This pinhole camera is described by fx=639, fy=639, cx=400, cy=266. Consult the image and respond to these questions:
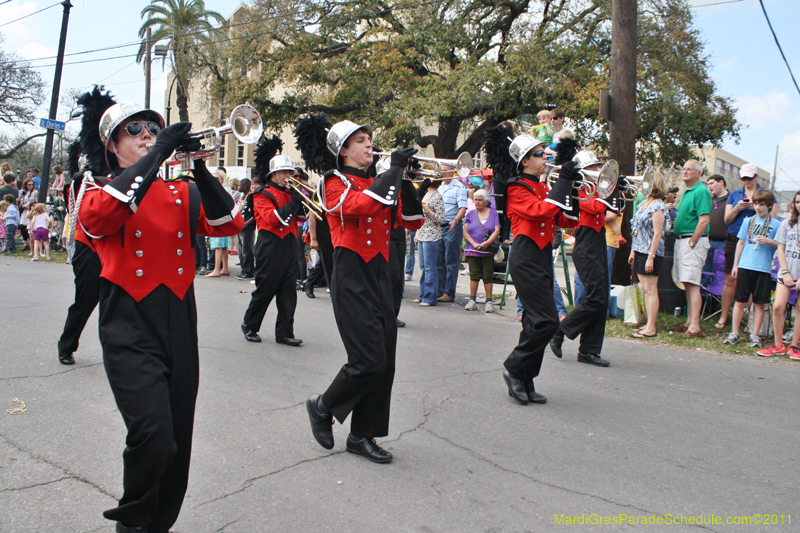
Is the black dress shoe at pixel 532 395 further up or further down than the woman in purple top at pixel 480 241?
further down

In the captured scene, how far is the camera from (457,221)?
32.4 ft

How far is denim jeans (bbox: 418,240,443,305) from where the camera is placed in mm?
9820

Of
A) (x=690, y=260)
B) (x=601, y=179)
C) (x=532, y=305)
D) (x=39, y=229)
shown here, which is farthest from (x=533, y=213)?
(x=39, y=229)

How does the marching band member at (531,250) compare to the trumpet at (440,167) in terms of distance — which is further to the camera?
the trumpet at (440,167)

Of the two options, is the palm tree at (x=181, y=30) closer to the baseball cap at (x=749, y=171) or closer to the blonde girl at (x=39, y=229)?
the blonde girl at (x=39, y=229)

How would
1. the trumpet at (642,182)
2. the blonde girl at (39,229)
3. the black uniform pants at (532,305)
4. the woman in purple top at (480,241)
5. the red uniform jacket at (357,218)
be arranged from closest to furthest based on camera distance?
the red uniform jacket at (357,218), the black uniform pants at (532,305), the trumpet at (642,182), the woman in purple top at (480,241), the blonde girl at (39,229)

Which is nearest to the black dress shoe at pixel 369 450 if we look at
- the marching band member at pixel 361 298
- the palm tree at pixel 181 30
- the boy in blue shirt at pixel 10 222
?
the marching band member at pixel 361 298

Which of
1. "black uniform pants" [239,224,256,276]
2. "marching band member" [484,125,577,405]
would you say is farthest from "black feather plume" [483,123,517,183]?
"black uniform pants" [239,224,256,276]

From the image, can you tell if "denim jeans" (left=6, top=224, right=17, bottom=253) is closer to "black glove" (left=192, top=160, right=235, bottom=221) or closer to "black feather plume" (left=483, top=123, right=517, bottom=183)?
"black feather plume" (left=483, top=123, right=517, bottom=183)

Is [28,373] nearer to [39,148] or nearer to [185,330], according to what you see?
[185,330]

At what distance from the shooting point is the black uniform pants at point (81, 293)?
5.68 metres

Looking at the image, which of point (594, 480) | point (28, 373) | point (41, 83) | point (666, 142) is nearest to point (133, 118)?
point (594, 480)

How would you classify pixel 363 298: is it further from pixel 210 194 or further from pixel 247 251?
pixel 247 251

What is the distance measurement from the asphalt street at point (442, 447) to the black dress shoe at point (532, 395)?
0.11m
